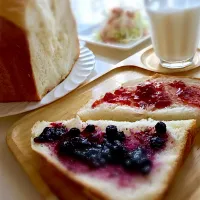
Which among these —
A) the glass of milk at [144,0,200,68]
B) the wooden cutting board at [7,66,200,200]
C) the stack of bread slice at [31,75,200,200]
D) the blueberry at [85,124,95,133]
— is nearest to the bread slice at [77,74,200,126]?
the stack of bread slice at [31,75,200,200]

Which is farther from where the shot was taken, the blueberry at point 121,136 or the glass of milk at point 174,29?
the glass of milk at point 174,29

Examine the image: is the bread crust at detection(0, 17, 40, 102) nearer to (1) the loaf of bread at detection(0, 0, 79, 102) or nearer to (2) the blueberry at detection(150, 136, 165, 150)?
(1) the loaf of bread at detection(0, 0, 79, 102)

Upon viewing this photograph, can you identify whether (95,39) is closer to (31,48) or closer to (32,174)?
(31,48)

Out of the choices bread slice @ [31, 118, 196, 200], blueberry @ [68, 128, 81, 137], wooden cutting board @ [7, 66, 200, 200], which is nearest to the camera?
bread slice @ [31, 118, 196, 200]

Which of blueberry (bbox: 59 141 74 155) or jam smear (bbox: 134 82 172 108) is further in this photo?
jam smear (bbox: 134 82 172 108)

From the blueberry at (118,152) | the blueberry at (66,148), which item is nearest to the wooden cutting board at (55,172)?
the blueberry at (66,148)

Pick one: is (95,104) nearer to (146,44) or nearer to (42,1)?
(42,1)

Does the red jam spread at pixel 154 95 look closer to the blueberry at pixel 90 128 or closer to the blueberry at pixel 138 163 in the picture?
the blueberry at pixel 90 128
